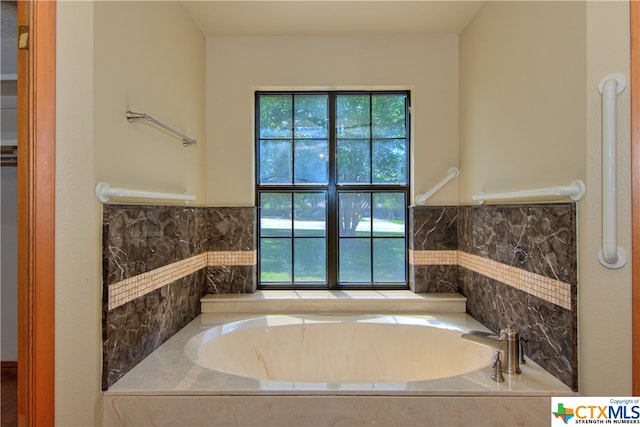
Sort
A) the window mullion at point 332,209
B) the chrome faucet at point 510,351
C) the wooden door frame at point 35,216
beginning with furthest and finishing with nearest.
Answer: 1. the window mullion at point 332,209
2. the chrome faucet at point 510,351
3. the wooden door frame at point 35,216

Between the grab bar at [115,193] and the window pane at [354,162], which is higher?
the window pane at [354,162]

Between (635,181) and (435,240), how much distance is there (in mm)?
1343

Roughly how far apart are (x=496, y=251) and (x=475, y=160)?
1.90 ft

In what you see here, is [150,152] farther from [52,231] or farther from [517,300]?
[517,300]

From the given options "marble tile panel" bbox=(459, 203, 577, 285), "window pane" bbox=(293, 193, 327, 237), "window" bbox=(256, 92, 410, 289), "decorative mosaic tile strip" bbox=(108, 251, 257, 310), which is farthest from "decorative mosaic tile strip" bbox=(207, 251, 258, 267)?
"marble tile panel" bbox=(459, 203, 577, 285)

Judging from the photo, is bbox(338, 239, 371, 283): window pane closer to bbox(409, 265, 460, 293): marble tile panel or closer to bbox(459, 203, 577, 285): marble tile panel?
bbox(409, 265, 460, 293): marble tile panel

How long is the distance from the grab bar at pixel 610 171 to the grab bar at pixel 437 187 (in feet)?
3.86

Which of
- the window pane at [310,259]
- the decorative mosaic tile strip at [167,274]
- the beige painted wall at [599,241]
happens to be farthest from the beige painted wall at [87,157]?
the beige painted wall at [599,241]

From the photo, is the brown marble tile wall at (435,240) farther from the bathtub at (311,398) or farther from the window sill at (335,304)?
the bathtub at (311,398)

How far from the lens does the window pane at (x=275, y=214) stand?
2.64m

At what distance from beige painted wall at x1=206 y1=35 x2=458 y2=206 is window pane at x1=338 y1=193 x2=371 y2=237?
37cm

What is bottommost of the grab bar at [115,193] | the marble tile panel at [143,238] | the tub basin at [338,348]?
the tub basin at [338,348]

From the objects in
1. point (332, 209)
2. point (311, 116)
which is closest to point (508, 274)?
point (332, 209)

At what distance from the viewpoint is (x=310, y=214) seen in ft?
8.65
